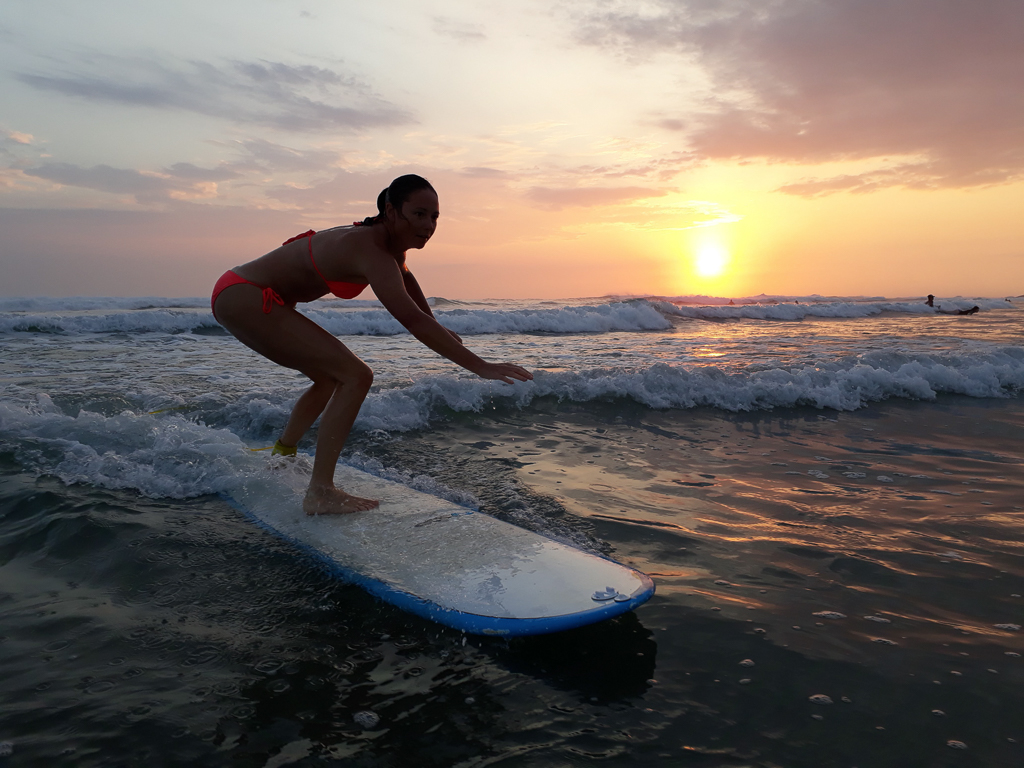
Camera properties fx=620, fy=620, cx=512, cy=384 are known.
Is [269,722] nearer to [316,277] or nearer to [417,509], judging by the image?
[417,509]

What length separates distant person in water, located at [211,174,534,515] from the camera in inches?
116

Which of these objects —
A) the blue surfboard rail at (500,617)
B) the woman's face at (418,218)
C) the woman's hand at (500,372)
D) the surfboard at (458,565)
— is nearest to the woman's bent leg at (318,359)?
the surfboard at (458,565)

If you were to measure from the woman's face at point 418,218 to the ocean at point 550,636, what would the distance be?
5.45ft

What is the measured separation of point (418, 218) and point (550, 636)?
1.93m

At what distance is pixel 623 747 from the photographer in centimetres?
182

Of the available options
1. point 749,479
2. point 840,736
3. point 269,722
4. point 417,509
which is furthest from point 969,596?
point 269,722

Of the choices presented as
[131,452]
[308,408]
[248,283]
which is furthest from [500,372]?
[131,452]

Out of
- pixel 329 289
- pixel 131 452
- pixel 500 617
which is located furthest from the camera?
pixel 131 452

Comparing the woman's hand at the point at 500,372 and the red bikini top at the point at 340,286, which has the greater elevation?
the red bikini top at the point at 340,286

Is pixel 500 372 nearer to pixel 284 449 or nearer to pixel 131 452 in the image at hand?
pixel 284 449

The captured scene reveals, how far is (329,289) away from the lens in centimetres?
330

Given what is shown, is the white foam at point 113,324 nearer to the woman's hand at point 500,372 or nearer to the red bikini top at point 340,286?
the red bikini top at point 340,286

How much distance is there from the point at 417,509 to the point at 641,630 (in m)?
Result: 1.43

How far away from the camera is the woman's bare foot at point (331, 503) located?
332 cm
